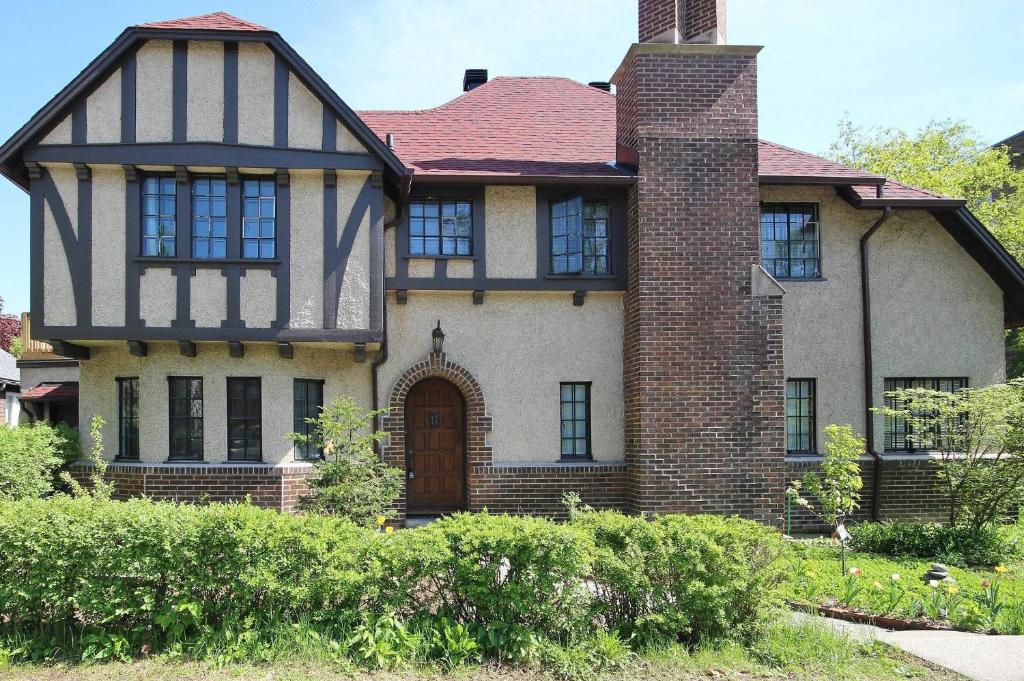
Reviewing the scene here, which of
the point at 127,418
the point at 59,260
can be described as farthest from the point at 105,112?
the point at 127,418

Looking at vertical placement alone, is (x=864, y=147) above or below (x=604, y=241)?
above

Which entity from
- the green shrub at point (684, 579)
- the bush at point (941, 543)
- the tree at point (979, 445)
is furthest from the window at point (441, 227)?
the bush at point (941, 543)

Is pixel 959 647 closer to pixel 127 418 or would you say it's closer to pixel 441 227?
pixel 441 227

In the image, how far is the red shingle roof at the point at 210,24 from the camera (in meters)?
10.0

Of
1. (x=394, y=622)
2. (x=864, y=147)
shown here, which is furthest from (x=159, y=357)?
(x=864, y=147)

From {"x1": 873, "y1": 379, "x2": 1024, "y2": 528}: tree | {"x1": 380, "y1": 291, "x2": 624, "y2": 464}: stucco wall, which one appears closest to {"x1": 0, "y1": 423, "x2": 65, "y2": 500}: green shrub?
{"x1": 380, "y1": 291, "x2": 624, "y2": 464}: stucco wall

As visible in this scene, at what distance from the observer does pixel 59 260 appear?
32.9 feet

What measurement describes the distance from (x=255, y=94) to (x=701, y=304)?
293 inches

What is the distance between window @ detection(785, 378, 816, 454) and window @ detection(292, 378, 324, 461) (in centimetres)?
790

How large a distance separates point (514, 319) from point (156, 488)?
6.05 metres

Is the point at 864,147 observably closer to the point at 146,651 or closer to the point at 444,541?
the point at 444,541

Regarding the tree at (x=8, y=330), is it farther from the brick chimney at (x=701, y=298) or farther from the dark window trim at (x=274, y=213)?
the brick chimney at (x=701, y=298)

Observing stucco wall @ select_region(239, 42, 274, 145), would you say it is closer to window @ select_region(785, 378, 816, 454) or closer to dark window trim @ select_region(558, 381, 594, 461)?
dark window trim @ select_region(558, 381, 594, 461)

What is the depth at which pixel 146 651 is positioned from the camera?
5637 millimetres
